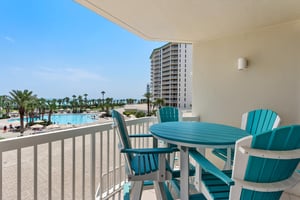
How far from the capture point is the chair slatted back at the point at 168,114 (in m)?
3.33

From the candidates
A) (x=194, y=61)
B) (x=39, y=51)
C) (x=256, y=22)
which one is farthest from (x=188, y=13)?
(x=39, y=51)

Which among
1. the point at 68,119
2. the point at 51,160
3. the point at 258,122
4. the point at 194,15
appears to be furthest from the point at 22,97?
the point at 258,122

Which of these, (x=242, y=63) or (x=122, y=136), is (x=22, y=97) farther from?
(x=242, y=63)

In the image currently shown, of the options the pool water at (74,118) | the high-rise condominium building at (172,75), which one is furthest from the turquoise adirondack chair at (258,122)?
the pool water at (74,118)

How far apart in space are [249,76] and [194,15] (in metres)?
1.52

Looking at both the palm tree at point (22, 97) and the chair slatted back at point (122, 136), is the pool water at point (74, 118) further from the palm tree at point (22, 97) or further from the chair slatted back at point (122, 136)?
the chair slatted back at point (122, 136)

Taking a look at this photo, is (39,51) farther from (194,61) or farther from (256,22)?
(256,22)

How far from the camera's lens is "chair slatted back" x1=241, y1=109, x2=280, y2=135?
8.10 ft

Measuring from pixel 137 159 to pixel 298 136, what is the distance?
4.50 feet

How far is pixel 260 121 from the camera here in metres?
2.64

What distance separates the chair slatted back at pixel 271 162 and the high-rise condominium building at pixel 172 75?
152 inches

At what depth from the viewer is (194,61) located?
13.5 ft

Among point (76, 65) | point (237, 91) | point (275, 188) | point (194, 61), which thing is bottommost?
point (275, 188)

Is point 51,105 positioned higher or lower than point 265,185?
higher
